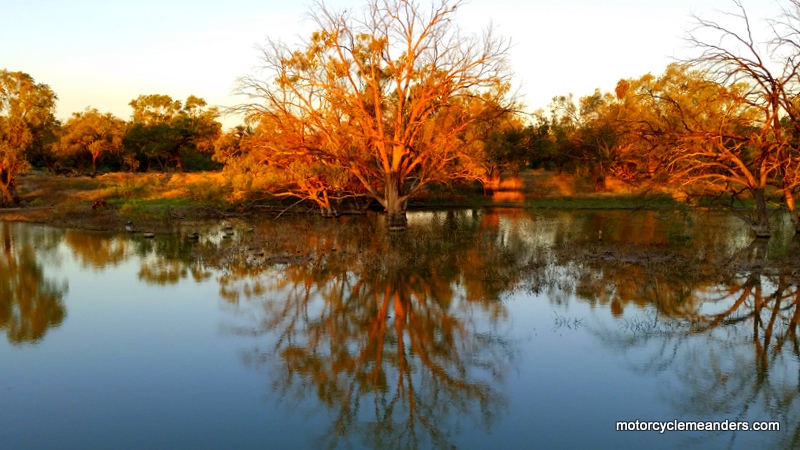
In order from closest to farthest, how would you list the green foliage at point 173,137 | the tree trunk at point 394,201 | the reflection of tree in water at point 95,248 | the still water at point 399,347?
the still water at point 399,347
the reflection of tree in water at point 95,248
the tree trunk at point 394,201
the green foliage at point 173,137

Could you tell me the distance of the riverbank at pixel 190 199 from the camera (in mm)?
37375

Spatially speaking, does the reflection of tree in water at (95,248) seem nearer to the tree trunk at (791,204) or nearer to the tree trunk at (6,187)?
the tree trunk at (6,187)

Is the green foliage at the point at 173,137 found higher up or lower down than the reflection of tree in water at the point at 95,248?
higher up

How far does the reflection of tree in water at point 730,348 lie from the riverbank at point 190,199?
16774mm

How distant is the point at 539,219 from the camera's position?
37719 millimetres

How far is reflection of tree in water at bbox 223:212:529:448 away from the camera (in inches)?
356

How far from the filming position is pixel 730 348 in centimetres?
1189

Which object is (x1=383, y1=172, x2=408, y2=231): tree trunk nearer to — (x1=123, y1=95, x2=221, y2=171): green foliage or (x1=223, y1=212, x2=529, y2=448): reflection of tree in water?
(x1=223, y1=212, x2=529, y2=448): reflection of tree in water

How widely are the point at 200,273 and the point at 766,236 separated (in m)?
23.1

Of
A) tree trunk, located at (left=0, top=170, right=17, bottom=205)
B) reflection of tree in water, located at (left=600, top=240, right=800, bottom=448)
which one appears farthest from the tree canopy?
reflection of tree in water, located at (left=600, top=240, right=800, bottom=448)

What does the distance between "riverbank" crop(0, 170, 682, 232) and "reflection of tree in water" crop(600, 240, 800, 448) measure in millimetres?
16774

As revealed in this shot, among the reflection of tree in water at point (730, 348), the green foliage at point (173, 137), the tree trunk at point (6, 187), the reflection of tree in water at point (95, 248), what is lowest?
the reflection of tree in water at point (730, 348)

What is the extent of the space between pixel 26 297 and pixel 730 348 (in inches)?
689

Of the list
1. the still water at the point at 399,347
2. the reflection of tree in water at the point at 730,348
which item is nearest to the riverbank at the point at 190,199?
the still water at the point at 399,347
